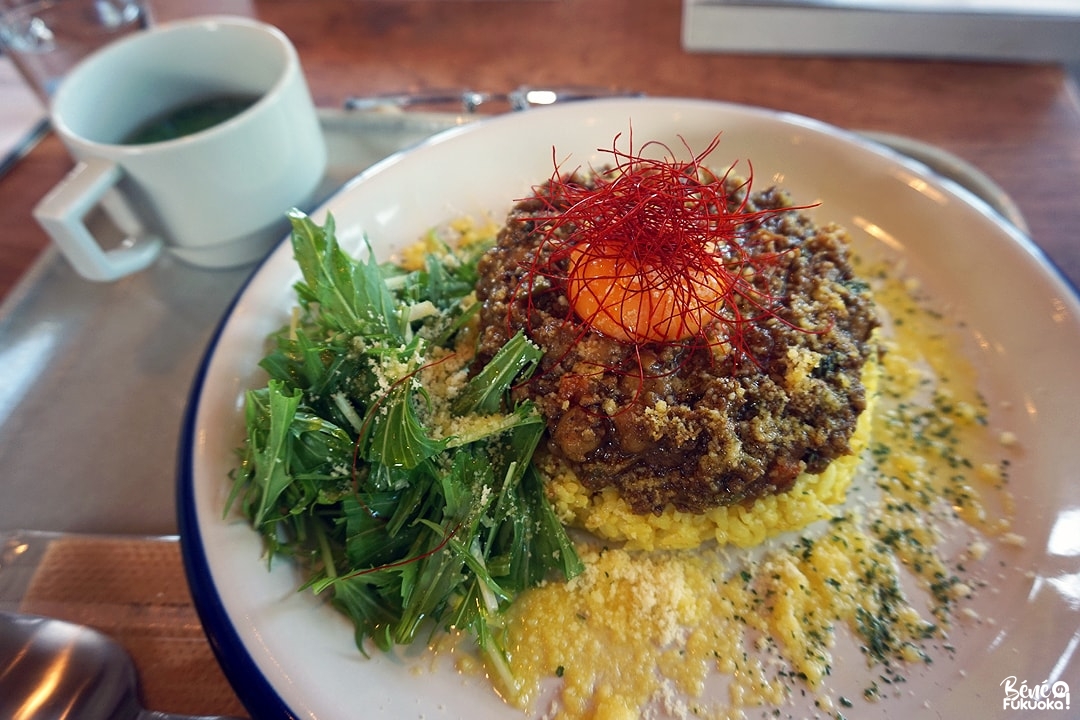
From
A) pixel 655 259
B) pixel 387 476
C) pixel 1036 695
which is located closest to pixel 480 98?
pixel 655 259

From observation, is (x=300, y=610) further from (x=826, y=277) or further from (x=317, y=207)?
(x=826, y=277)

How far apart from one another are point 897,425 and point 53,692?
8.12 ft

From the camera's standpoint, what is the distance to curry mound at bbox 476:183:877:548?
67.3 inches

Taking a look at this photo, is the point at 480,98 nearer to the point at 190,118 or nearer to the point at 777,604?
the point at 190,118

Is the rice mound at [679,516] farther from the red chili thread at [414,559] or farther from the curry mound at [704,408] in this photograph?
the red chili thread at [414,559]

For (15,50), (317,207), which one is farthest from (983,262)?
(15,50)

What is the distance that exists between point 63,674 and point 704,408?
5.67ft

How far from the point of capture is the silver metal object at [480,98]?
3.09m

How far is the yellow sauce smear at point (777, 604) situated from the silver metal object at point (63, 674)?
89 centimetres

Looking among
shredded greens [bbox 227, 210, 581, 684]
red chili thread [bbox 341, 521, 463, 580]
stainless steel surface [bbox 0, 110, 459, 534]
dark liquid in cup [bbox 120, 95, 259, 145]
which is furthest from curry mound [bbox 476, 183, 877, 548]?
dark liquid in cup [bbox 120, 95, 259, 145]

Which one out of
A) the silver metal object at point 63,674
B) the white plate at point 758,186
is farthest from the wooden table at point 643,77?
the silver metal object at point 63,674

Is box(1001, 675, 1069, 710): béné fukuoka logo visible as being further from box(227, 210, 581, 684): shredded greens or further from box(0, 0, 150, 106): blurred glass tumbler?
box(0, 0, 150, 106): blurred glass tumbler

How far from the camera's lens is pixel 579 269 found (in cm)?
189

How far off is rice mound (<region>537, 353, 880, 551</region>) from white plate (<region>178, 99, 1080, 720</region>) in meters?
0.41
